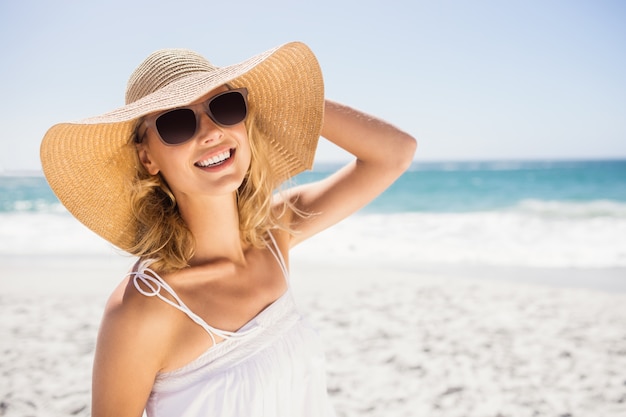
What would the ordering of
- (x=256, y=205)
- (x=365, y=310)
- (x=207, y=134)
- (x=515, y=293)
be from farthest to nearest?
(x=515, y=293) → (x=365, y=310) → (x=256, y=205) → (x=207, y=134)

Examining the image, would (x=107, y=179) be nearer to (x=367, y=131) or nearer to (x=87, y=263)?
(x=367, y=131)

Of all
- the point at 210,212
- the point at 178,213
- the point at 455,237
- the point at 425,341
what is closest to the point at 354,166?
the point at 210,212

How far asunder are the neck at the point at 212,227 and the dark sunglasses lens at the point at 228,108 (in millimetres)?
340

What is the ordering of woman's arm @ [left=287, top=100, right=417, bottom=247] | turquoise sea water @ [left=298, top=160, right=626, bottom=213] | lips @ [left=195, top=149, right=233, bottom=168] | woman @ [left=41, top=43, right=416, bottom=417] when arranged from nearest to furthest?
woman @ [left=41, top=43, right=416, bottom=417]
lips @ [left=195, top=149, right=233, bottom=168]
woman's arm @ [left=287, top=100, right=417, bottom=247]
turquoise sea water @ [left=298, top=160, right=626, bottom=213]

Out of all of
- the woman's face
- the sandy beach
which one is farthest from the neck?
the sandy beach

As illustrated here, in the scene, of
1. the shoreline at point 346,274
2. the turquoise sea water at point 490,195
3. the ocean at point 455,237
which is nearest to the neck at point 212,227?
the shoreline at point 346,274

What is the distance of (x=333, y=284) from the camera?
25.8ft

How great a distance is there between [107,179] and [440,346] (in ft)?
13.5

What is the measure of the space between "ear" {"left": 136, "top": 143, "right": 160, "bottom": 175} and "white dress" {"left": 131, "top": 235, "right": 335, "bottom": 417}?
1.30 feet

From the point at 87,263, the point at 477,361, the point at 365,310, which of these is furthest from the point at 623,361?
the point at 87,263

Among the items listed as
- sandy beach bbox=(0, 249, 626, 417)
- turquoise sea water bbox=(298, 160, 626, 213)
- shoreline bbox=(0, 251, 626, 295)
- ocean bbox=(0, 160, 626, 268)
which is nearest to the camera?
sandy beach bbox=(0, 249, 626, 417)

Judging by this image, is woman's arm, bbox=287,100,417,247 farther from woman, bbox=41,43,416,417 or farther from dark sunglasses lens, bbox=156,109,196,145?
dark sunglasses lens, bbox=156,109,196,145

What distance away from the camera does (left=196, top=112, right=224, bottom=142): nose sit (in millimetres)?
1755

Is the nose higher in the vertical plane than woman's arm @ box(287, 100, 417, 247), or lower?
higher
